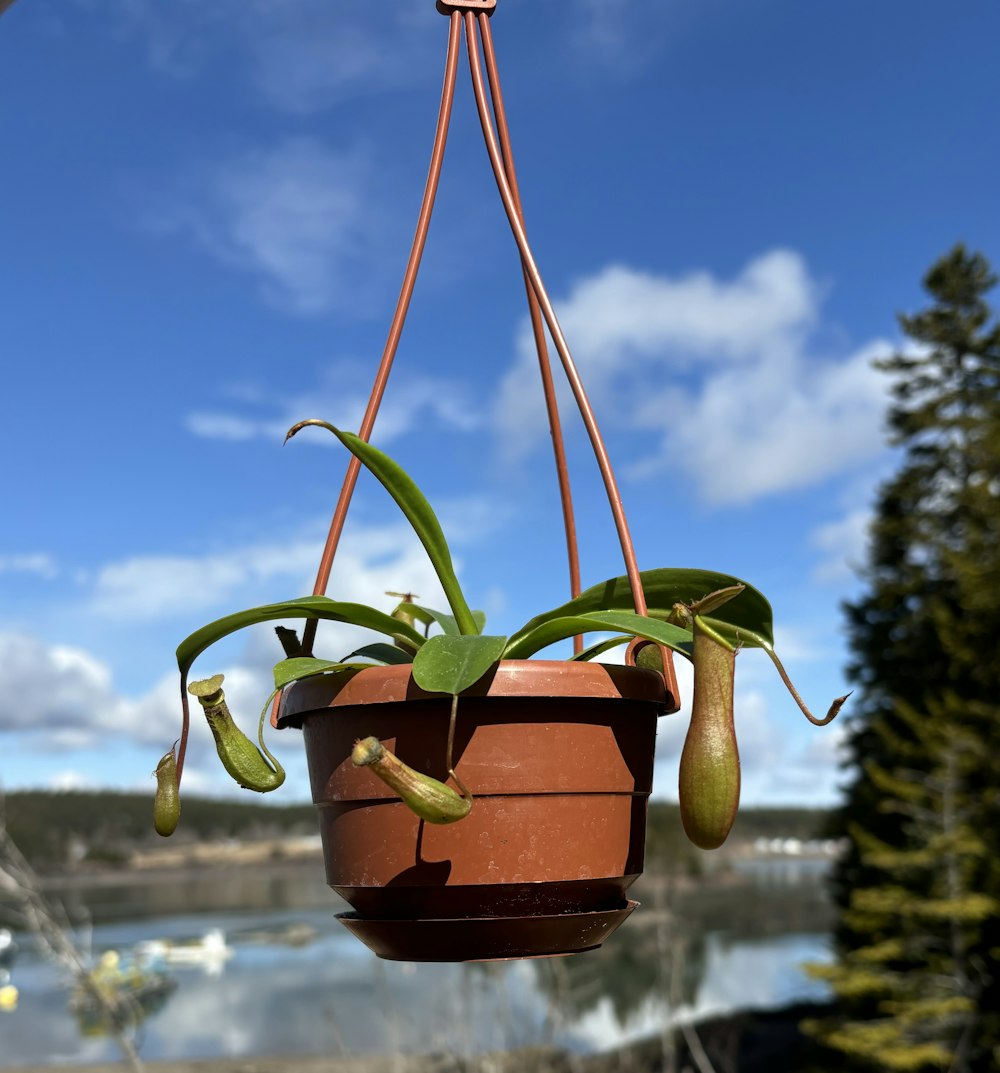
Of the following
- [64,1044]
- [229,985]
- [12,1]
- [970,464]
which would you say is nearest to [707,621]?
[12,1]

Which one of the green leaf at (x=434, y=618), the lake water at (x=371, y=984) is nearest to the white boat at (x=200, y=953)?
the lake water at (x=371, y=984)

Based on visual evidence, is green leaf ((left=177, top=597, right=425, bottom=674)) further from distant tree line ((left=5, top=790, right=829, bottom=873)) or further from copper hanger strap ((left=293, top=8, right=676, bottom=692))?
distant tree line ((left=5, top=790, right=829, bottom=873))

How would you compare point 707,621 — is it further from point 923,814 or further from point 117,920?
point 117,920

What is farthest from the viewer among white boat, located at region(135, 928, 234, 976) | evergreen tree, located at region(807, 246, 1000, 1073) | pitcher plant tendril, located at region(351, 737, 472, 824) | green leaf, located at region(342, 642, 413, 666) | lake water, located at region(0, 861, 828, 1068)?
white boat, located at region(135, 928, 234, 976)

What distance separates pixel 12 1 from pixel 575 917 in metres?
1.05

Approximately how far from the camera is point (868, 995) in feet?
24.7

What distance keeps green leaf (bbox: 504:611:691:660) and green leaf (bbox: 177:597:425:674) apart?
11 cm

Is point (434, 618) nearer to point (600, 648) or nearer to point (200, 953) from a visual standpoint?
point (600, 648)

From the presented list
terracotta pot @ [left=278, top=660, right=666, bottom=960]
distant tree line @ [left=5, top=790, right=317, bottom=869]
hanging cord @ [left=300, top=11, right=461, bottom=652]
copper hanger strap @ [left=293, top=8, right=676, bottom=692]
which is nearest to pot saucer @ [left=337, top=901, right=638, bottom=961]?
terracotta pot @ [left=278, top=660, right=666, bottom=960]

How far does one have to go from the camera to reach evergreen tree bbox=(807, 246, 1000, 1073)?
700 centimetres

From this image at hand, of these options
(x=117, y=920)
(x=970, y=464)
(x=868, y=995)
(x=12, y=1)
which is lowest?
(x=117, y=920)

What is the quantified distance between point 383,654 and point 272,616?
0.15 m

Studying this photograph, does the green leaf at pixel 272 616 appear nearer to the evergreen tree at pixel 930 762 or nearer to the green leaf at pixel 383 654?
the green leaf at pixel 383 654

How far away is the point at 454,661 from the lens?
→ 0.73 meters
